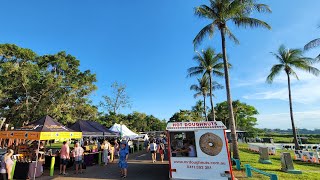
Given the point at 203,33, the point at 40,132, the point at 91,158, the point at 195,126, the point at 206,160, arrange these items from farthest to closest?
the point at 203,33, the point at 91,158, the point at 40,132, the point at 195,126, the point at 206,160

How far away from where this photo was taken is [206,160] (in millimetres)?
7543

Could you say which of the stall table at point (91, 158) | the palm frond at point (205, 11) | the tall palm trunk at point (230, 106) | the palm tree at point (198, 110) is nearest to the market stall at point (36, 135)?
the stall table at point (91, 158)

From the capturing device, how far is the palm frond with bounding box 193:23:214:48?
16234 mm

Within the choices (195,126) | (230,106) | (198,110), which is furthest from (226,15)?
(198,110)

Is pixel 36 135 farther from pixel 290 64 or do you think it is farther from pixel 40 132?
pixel 290 64

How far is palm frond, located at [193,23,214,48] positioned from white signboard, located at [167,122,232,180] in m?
10.4

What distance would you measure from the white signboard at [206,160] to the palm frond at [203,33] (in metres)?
10.4

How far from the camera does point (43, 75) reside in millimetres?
30047

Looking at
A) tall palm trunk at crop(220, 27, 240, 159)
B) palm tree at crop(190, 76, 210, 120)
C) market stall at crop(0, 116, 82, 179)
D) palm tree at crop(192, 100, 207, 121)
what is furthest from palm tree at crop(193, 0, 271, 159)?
palm tree at crop(192, 100, 207, 121)

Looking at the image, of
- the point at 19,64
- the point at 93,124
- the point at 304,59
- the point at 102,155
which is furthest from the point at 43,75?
the point at 304,59

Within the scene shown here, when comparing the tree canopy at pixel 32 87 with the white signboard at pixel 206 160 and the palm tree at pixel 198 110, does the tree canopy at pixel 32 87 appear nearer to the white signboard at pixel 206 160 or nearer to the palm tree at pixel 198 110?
the white signboard at pixel 206 160

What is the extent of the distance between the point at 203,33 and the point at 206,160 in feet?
37.5

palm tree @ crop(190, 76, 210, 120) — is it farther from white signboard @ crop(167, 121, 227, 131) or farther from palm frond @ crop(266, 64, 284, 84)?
white signboard @ crop(167, 121, 227, 131)

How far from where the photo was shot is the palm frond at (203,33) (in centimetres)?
1623
